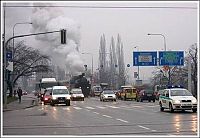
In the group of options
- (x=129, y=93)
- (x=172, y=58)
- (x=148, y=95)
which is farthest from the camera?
(x=129, y=93)

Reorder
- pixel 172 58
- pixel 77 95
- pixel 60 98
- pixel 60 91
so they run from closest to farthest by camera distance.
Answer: pixel 60 98
pixel 60 91
pixel 172 58
pixel 77 95

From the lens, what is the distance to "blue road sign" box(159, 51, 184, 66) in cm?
5675

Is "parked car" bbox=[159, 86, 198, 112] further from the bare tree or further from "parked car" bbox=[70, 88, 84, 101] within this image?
the bare tree

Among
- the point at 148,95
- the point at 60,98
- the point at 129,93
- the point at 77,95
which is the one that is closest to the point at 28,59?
the point at 77,95

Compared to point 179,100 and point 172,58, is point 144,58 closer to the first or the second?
point 172,58

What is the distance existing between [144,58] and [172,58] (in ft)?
12.2

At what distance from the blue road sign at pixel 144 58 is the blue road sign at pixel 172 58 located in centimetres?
112

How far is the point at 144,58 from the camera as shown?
59.1 meters

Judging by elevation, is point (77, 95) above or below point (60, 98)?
above

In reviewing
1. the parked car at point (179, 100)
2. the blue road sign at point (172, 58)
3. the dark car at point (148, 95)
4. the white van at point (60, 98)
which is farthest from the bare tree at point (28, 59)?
the parked car at point (179, 100)

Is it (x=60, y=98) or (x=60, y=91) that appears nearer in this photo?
(x=60, y=98)

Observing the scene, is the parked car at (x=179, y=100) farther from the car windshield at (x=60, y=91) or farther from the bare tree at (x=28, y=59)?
the bare tree at (x=28, y=59)

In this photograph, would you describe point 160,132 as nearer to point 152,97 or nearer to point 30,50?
point 152,97

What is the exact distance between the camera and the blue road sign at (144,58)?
192 ft
